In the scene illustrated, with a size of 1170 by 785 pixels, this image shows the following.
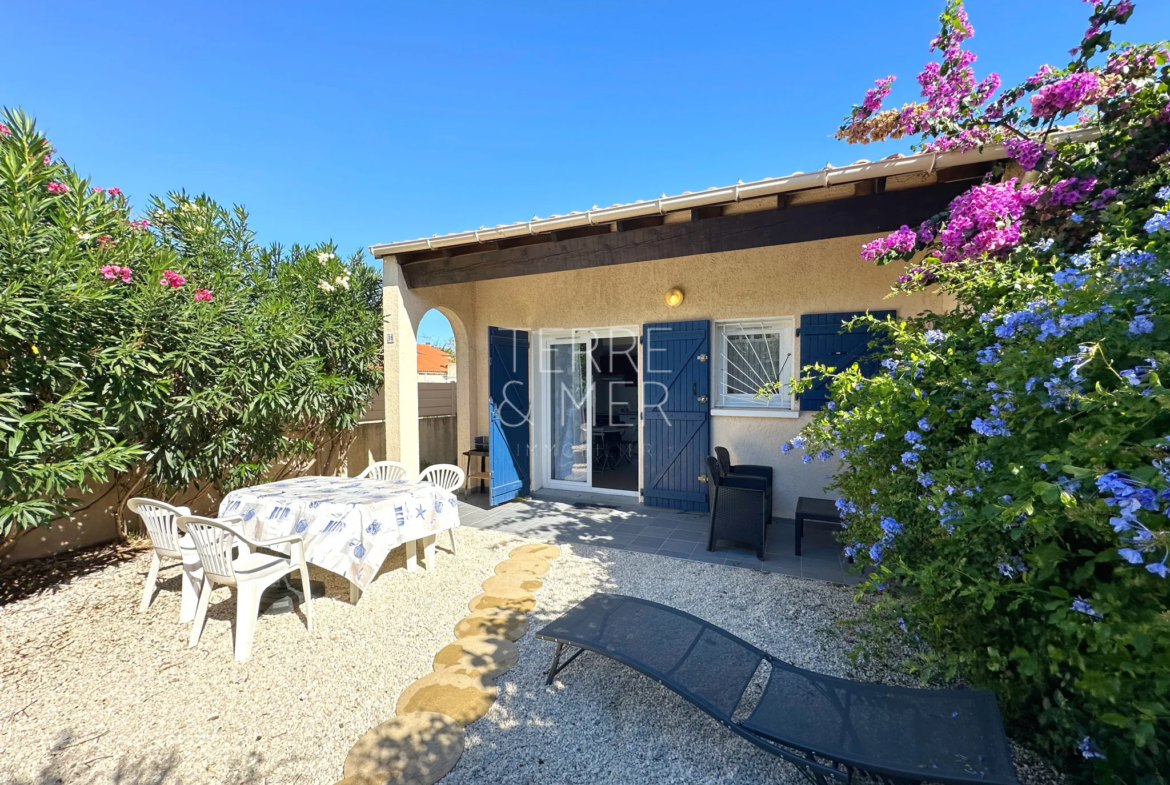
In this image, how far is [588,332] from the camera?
688 cm

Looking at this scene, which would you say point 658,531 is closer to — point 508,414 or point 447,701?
point 508,414

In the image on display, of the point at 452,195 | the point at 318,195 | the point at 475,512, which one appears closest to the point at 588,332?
the point at 475,512

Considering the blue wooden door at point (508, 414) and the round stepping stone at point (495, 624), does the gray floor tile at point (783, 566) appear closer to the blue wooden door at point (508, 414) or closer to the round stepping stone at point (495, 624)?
the round stepping stone at point (495, 624)

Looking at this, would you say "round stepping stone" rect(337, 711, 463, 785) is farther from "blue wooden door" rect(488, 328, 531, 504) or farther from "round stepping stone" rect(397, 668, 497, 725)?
"blue wooden door" rect(488, 328, 531, 504)

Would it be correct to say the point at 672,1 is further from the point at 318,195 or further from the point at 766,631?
the point at 318,195

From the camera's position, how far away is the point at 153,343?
4047 mm

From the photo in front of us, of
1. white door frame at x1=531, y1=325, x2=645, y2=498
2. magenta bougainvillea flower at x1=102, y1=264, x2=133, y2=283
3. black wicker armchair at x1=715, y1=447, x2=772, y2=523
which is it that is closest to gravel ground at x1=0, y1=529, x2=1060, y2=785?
black wicker armchair at x1=715, y1=447, x2=772, y2=523

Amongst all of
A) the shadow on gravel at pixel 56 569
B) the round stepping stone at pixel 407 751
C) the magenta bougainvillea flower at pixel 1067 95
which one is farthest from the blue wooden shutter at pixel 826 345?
the shadow on gravel at pixel 56 569

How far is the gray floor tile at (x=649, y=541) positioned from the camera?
15.8 ft

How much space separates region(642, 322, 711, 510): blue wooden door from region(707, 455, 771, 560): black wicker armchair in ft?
4.09

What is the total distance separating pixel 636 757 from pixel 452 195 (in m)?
12.7

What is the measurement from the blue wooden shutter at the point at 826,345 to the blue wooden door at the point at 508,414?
375 cm

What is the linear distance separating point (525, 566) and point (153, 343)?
3.85m

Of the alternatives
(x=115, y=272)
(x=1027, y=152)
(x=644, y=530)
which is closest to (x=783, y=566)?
(x=644, y=530)
